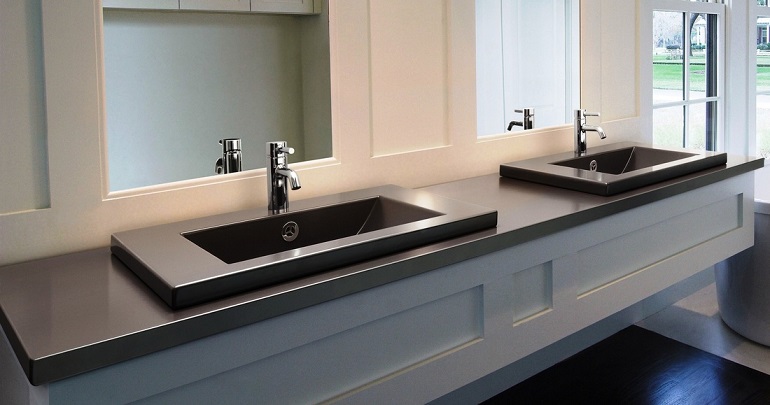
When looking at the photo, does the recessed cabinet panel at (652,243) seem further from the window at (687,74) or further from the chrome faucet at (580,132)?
the window at (687,74)

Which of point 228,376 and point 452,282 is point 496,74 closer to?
point 452,282

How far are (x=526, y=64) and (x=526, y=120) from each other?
18 cm

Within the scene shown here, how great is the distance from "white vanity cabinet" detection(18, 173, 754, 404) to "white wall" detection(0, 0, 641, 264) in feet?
0.62

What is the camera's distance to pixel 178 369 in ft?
3.51

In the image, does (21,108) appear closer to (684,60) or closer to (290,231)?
(290,231)

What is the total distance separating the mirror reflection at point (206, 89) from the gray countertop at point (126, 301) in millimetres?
258

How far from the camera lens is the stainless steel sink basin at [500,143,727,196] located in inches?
74.0

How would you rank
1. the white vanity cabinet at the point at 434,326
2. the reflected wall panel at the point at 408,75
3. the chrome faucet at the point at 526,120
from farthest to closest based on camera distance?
the chrome faucet at the point at 526,120 → the reflected wall panel at the point at 408,75 → the white vanity cabinet at the point at 434,326

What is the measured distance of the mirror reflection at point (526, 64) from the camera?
216 cm

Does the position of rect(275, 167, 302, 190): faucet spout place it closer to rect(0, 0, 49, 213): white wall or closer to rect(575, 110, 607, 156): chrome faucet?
rect(0, 0, 49, 213): white wall

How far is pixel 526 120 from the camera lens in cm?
231

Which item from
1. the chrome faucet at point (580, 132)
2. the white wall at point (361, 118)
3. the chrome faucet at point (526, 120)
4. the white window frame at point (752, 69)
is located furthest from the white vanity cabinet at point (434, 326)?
the white window frame at point (752, 69)

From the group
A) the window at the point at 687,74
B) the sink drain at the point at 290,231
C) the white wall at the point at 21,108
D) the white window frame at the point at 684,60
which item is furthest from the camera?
the window at the point at 687,74

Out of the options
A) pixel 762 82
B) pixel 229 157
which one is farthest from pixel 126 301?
pixel 762 82
